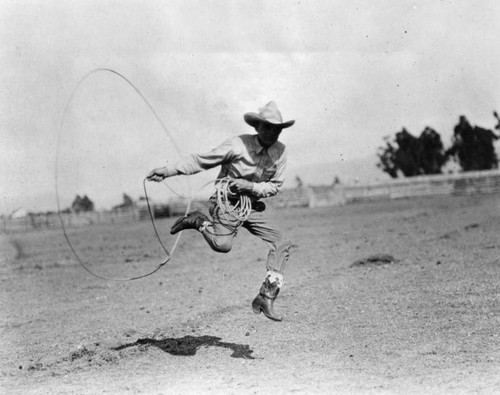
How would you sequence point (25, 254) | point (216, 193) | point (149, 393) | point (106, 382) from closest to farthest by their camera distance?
1. point (149, 393)
2. point (106, 382)
3. point (216, 193)
4. point (25, 254)

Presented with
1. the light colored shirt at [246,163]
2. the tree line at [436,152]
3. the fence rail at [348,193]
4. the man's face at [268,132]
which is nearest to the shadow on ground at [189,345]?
the light colored shirt at [246,163]

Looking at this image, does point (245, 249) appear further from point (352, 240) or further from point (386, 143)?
point (386, 143)

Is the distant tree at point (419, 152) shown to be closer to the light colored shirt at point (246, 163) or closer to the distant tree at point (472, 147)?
the distant tree at point (472, 147)

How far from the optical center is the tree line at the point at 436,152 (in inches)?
2559

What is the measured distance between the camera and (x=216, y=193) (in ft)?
20.5

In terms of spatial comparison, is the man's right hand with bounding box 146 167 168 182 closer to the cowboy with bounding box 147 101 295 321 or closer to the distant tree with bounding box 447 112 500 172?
the cowboy with bounding box 147 101 295 321

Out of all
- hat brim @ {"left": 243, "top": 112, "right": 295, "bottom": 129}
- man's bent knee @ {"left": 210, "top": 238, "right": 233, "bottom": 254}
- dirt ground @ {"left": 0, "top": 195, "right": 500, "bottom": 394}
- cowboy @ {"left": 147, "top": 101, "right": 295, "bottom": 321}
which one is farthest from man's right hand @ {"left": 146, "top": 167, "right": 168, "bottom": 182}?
dirt ground @ {"left": 0, "top": 195, "right": 500, "bottom": 394}

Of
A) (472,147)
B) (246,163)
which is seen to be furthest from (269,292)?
(472,147)

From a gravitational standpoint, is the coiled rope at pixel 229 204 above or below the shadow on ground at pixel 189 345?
Result: above

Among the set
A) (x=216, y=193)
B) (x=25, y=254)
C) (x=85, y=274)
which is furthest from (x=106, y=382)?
(x=25, y=254)

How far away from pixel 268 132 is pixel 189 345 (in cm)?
267

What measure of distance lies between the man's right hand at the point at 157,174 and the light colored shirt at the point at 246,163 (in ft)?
0.16

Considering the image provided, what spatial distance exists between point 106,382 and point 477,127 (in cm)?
6812

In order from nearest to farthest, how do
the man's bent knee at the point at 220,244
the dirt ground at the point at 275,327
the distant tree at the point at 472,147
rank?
the dirt ground at the point at 275,327, the man's bent knee at the point at 220,244, the distant tree at the point at 472,147
